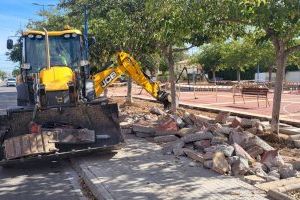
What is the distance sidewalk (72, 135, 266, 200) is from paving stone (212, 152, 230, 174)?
11 cm

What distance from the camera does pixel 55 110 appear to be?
34.2 ft

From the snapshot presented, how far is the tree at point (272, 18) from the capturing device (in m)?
7.68

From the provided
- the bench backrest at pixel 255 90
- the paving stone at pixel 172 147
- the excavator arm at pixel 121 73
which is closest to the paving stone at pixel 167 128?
the paving stone at pixel 172 147

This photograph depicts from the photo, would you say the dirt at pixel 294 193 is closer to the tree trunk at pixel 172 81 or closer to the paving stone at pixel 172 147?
the paving stone at pixel 172 147

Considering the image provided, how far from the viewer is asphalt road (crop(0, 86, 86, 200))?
316 inches

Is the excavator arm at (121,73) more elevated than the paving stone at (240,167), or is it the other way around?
the excavator arm at (121,73)

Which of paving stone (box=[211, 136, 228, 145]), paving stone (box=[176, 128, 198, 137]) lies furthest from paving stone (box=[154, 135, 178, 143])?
paving stone (box=[211, 136, 228, 145])

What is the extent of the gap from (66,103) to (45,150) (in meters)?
1.63

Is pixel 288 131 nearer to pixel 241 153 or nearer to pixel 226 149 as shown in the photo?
pixel 241 153

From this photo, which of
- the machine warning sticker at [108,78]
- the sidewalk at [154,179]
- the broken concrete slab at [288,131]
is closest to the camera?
the sidewalk at [154,179]

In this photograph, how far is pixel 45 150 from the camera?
9.41 m

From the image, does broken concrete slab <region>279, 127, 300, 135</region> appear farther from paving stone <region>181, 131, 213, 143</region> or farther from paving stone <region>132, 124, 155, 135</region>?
paving stone <region>132, 124, 155, 135</region>

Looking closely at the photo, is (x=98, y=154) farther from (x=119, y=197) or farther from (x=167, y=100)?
(x=167, y=100)

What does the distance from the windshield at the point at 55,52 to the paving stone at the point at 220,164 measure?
547 cm
